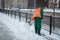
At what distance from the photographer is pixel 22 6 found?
269 feet

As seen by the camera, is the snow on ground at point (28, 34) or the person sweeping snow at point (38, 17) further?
the person sweeping snow at point (38, 17)

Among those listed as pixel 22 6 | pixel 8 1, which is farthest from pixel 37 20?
pixel 22 6

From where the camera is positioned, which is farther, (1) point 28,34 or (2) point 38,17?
(1) point 28,34

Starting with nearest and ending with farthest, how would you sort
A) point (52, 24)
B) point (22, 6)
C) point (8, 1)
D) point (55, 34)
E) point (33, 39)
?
point (33, 39), point (55, 34), point (52, 24), point (8, 1), point (22, 6)

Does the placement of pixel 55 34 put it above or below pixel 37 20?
below

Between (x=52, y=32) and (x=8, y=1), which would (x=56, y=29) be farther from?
(x=8, y=1)

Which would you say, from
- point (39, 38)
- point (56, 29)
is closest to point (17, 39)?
point (39, 38)

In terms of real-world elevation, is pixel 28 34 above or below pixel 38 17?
below

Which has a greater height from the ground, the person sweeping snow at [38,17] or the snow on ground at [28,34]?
the person sweeping snow at [38,17]

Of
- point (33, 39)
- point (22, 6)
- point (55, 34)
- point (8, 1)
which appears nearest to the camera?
point (33, 39)

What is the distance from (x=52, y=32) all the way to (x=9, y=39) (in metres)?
3.11

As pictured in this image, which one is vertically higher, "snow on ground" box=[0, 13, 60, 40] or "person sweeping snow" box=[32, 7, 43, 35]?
"person sweeping snow" box=[32, 7, 43, 35]

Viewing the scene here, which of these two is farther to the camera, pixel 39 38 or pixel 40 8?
pixel 40 8

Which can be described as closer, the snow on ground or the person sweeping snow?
the snow on ground
